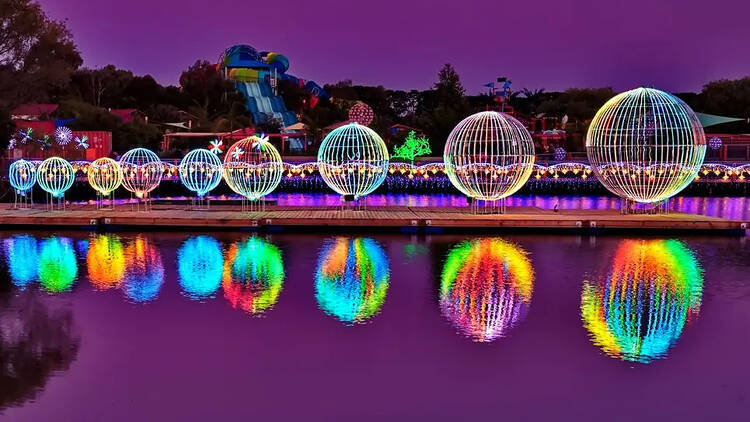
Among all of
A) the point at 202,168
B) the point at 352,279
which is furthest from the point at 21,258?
the point at 202,168

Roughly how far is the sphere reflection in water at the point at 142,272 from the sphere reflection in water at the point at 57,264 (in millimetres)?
975

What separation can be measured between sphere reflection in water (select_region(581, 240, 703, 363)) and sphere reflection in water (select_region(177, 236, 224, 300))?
5977 millimetres

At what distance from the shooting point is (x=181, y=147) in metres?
63.0

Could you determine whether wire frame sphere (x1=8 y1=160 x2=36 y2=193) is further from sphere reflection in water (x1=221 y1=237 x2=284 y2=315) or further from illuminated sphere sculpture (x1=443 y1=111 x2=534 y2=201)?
illuminated sphere sculpture (x1=443 y1=111 x2=534 y2=201)

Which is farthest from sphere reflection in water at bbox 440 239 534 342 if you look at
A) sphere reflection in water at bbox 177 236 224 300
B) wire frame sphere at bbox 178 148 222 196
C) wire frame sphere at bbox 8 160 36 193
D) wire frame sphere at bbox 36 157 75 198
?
wire frame sphere at bbox 8 160 36 193

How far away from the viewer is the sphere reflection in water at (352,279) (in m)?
12.8

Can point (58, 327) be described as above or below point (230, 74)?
below

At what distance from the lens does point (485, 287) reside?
14.4 metres

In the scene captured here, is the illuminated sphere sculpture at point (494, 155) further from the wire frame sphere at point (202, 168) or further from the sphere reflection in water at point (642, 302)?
the wire frame sphere at point (202, 168)

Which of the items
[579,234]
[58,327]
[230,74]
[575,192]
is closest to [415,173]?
[575,192]

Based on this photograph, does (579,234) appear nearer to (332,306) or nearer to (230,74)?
(332,306)

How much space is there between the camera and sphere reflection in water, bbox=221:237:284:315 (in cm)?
1333

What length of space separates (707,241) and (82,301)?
1383 centimetres

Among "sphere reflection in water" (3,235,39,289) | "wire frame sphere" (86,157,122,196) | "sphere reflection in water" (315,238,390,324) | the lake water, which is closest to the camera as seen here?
the lake water
